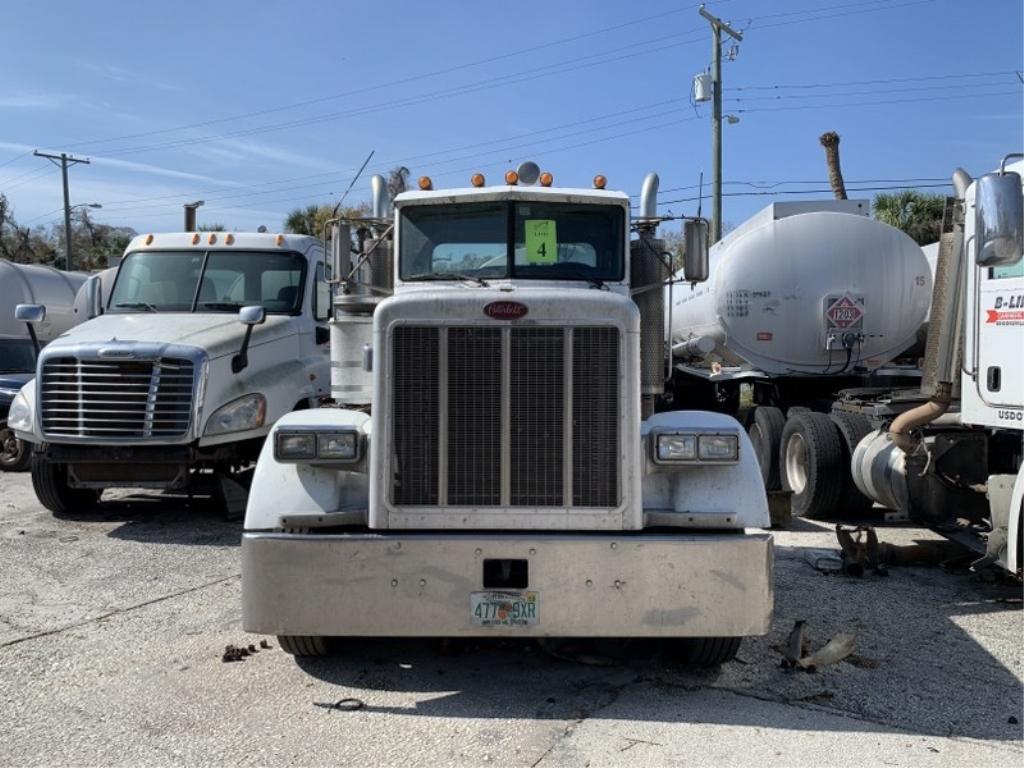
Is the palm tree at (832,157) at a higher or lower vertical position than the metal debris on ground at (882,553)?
higher

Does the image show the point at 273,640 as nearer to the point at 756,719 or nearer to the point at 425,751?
the point at 425,751

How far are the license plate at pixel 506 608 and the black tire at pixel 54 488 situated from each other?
20.1 ft

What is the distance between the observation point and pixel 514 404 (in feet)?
14.2

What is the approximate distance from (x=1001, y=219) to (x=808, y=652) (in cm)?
252

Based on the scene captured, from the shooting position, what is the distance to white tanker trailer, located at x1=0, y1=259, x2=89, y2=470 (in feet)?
43.2

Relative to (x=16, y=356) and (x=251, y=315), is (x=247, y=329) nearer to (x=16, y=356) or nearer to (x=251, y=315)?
(x=251, y=315)

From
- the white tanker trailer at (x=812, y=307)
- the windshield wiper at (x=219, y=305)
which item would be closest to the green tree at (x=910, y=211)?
the white tanker trailer at (x=812, y=307)

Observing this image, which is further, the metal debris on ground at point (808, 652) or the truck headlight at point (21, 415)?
the truck headlight at point (21, 415)

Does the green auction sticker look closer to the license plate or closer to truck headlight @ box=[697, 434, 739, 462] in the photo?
truck headlight @ box=[697, 434, 739, 462]

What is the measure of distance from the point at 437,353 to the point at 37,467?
252 inches

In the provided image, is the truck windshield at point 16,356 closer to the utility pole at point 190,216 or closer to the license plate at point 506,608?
the utility pole at point 190,216

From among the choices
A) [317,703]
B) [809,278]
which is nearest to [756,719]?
[317,703]

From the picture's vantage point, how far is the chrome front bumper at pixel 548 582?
4230 mm

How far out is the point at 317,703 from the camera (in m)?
4.45
